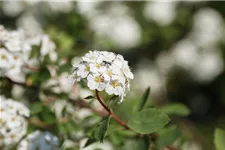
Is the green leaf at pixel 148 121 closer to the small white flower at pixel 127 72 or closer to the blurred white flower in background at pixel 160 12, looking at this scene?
the small white flower at pixel 127 72

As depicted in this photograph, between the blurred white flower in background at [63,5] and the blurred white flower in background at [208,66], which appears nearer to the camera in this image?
the blurred white flower in background at [63,5]

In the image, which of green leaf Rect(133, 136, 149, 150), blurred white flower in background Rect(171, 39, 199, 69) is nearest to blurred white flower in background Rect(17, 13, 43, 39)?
blurred white flower in background Rect(171, 39, 199, 69)

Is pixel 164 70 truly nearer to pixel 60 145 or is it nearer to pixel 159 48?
pixel 159 48

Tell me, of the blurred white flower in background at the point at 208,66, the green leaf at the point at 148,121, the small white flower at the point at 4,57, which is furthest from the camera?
the blurred white flower in background at the point at 208,66

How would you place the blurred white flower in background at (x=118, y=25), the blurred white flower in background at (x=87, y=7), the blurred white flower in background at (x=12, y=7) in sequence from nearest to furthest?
the blurred white flower in background at (x=87, y=7) → the blurred white flower in background at (x=12, y=7) → the blurred white flower in background at (x=118, y=25)

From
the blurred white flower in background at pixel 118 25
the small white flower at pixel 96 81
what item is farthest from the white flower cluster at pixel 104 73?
the blurred white flower in background at pixel 118 25

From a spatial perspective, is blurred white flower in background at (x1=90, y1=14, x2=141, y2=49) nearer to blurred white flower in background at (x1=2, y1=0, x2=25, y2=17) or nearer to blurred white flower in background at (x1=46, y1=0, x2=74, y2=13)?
blurred white flower in background at (x1=46, y1=0, x2=74, y2=13)
